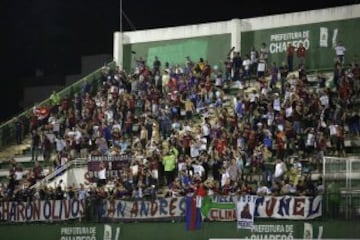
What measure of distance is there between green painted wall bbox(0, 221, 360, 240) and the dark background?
62.1 ft

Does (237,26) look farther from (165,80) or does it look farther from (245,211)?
(245,211)

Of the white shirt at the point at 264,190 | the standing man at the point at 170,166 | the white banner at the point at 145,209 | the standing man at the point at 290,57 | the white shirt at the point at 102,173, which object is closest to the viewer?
the white shirt at the point at 264,190

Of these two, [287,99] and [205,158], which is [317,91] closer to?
[287,99]

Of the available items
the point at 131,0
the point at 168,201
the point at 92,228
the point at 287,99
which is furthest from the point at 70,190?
the point at 131,0

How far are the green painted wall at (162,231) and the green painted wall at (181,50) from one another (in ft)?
42.2

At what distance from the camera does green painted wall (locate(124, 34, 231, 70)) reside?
41.3 meters

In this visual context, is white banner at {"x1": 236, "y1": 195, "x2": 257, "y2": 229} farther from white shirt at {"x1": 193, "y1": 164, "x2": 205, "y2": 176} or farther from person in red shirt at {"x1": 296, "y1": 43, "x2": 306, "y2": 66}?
person in red shirt at {"x1": 296, "y1": 43, "x2": 306, "y2": 66}

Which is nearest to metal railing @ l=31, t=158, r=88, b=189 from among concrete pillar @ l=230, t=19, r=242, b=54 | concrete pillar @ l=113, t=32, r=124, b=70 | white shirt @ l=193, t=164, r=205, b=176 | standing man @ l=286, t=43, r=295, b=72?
white shirt @ l=193, t=164, r=205, b=176

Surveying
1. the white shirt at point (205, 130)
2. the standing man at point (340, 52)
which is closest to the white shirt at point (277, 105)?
the white shirt at point (205, 130)

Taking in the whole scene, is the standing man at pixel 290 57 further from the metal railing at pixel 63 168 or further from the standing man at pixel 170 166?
the metal railing at pixel 63 168

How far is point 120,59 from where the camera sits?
44.1 m

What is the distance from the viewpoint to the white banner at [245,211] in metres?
27.4

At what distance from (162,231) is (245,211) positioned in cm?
339

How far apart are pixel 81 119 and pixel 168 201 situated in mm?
10516
